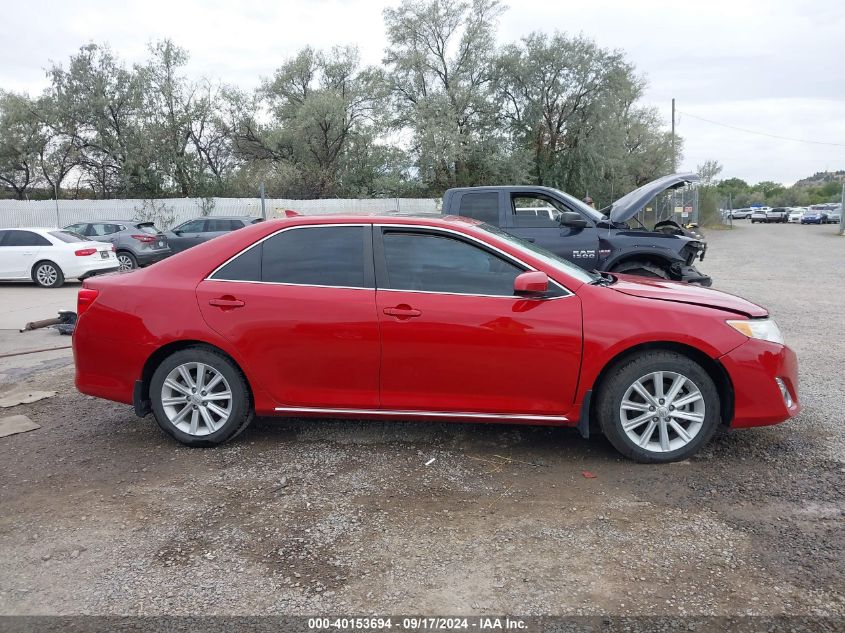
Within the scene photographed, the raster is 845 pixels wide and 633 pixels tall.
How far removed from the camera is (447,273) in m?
4.24

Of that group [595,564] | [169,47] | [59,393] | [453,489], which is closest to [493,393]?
[453,489]

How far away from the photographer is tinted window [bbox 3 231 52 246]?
14.5 metres

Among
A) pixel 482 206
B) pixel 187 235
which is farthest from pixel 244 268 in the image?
pixel 187 235

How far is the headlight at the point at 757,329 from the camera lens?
4025 mm

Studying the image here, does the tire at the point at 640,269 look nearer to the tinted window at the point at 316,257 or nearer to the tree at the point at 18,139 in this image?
the tinted window at the point at 316,257

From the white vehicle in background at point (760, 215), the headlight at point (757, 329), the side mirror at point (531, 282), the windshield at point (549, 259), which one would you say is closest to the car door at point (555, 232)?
the windshield at point (549, 259)

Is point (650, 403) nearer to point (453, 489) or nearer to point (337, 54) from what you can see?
point (453, 489)

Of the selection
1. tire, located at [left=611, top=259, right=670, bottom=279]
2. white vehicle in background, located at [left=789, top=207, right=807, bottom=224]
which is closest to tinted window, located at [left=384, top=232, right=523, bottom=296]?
tire, located at [left=611, top=259, right=670, bottom=279]

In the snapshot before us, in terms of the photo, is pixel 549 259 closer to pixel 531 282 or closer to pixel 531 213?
pixel 531 282

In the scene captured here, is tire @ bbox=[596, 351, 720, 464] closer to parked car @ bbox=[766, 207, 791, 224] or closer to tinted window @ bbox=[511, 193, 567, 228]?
tinted window @ bbox=[511, 193, 567, 228]

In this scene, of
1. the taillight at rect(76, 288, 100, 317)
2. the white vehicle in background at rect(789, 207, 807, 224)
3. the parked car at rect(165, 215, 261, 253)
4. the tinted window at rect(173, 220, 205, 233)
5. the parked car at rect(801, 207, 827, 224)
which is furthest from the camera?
the white vehicle in background at rect(789, 207, 807, 224)

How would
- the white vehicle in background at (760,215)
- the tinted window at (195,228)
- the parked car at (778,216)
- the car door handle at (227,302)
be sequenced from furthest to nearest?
the white vehicle in background at (760,215) < the parked car at (778,216) < the tinted window at (195,228) < the car door handle at (227,302)

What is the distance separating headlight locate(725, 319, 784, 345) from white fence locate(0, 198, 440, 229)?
24089 millimetres

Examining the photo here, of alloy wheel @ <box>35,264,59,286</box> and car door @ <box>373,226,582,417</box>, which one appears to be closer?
car door @ <box>373,226,582,417</box>
